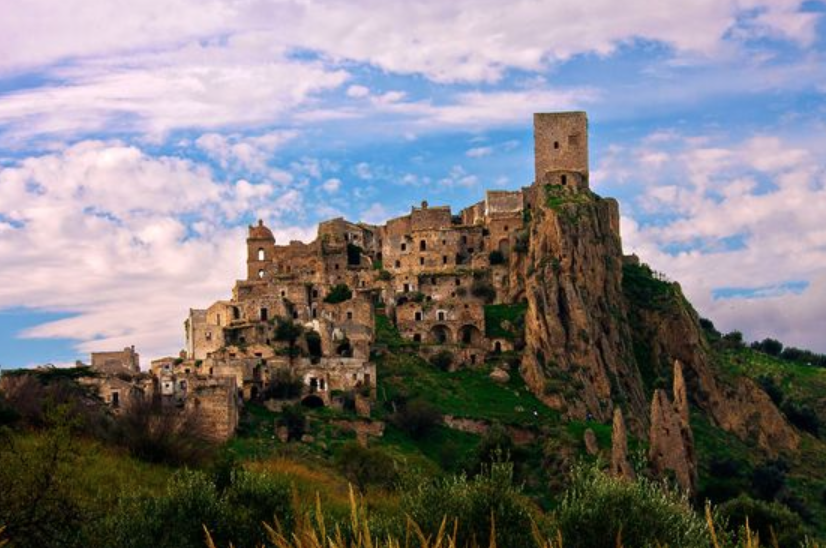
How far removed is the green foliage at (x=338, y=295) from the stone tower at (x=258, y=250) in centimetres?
840

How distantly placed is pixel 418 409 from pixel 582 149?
114ft

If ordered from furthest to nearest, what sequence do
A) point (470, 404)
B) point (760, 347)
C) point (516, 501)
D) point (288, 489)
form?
point (760, 347) < point (470, 404) < point (288, 489) < point (516, 501)

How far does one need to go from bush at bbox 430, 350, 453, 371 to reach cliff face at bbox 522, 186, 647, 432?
16.9ft

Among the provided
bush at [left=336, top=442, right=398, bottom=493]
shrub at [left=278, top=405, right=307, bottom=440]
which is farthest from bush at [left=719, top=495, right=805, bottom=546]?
shrub at [left=278, top=405, right=307, bottom=440]

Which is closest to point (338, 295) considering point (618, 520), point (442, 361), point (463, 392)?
point (442, 361)

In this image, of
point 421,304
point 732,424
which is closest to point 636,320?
point 732,424

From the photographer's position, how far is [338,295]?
9562 cm

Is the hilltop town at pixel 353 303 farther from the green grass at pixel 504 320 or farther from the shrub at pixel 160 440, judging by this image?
the shrub at pixel 160 440

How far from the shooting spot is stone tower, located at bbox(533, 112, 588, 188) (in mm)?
102438

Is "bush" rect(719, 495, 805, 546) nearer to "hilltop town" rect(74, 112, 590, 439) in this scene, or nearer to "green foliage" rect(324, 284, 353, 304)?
"hilltop town" rect(74, 112, 590, 439)

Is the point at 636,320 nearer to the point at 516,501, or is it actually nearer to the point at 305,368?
the point at 305,368

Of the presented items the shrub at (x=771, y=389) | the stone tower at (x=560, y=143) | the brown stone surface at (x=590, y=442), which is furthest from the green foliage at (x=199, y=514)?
the shrub at (x=771, y=389)

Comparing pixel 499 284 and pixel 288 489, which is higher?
pixel 499 284

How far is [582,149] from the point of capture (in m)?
103
